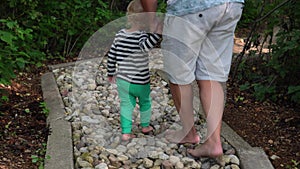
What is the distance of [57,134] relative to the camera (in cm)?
311

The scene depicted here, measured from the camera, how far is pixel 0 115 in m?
3.42

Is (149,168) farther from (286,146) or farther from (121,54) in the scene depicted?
(286,146)

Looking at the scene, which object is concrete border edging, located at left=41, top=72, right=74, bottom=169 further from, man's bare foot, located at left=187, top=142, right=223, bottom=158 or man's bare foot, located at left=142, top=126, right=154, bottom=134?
man's bare foot, located at left=187, top=142, right=223, bottom=158

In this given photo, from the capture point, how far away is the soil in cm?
294

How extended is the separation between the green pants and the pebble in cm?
15

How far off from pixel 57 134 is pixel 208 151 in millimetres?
988

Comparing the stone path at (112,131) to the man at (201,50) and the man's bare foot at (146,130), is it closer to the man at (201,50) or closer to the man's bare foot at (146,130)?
the man's bare foot at (146,130)

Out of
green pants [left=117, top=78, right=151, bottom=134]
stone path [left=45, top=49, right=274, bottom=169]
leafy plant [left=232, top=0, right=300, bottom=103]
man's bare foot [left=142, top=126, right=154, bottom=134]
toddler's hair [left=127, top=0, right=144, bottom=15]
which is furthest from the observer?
leafy plant [left=232, top=0, right=300, bottom=103]

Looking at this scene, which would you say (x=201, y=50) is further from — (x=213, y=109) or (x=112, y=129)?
(x=112, y=129)

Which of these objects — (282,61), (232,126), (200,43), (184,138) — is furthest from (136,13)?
(282,61)

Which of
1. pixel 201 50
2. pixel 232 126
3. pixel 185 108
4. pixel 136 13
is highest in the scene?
pixel 136 13

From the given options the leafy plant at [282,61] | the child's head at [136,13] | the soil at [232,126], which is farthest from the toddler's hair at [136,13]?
the leafy plant at [282,61]

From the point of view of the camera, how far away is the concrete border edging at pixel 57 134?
2.71 metres

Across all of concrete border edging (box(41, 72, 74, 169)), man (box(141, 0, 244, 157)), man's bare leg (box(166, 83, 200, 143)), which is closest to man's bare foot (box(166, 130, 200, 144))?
man's bare leg (box(166, 83, 200, 143))
